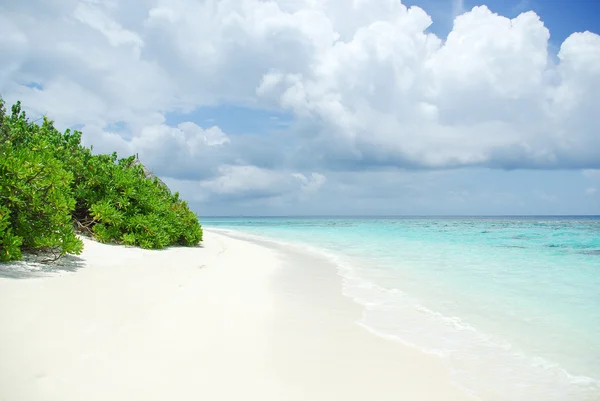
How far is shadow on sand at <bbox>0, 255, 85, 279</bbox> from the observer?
220 inches

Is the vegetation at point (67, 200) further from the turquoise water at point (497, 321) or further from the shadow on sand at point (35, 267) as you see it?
the turquoise water at point (497, 321)

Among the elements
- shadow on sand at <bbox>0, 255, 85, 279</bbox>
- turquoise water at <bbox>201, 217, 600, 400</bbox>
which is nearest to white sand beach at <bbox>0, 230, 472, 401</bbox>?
shadow on sand at <bbox>0, 255, 85, 279</bbox>

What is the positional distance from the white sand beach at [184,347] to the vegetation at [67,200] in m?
0.79

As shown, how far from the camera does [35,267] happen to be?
6.23 meters

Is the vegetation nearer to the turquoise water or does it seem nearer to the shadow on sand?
the shadow on sand

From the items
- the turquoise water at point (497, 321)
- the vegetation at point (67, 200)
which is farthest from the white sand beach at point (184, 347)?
the vegetation at point (67, 200)

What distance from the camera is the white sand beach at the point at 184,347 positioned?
2.86 metres

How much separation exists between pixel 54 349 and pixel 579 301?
29.4 feet

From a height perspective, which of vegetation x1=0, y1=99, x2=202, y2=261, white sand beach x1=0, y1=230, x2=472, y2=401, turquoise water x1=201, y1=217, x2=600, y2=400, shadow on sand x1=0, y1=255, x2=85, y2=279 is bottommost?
turquoise water x1=201, y1=217, x2=600, y2=400

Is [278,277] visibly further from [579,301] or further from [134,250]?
[579,301]

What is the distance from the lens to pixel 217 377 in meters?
3.12

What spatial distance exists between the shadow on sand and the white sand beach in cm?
4

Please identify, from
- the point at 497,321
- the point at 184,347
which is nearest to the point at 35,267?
the point at 184,347

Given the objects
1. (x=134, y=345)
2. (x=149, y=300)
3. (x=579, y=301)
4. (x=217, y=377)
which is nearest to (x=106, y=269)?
(x=149, y=300)
